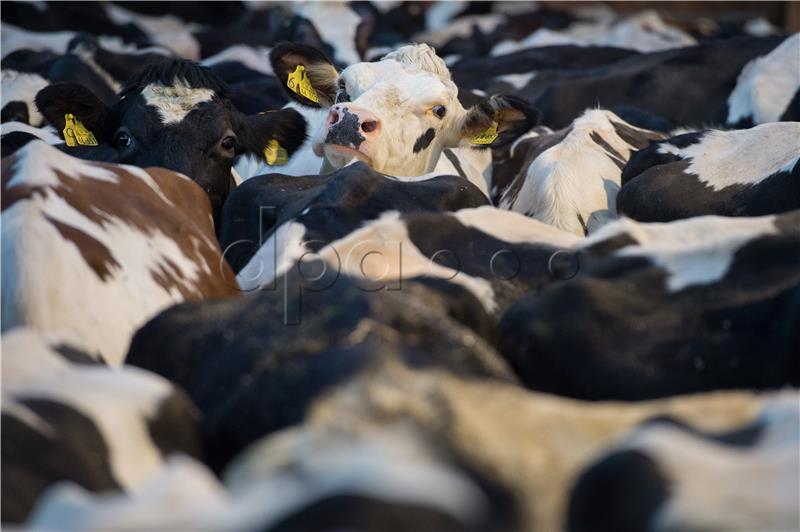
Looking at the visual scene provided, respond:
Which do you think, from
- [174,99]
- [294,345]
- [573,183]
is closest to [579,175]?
[573,183]

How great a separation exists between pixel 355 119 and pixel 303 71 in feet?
3.62

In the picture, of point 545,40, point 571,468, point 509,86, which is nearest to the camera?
point 571,468

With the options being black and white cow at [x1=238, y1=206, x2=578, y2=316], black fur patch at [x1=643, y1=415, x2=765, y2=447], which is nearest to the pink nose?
black and white cow at [x1=238, y1=206, x2=578, y2=316]

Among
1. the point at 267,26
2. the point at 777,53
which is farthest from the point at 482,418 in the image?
the point at 267,26

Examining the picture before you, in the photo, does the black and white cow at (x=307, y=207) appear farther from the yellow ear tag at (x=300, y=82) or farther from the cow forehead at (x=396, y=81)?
the yellow ear tag at (x=300, y=82)

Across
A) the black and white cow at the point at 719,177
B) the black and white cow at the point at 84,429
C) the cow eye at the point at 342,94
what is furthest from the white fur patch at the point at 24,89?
the black and white cow at the point at 84,429

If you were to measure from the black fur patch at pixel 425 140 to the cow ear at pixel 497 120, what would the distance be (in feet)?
1.01

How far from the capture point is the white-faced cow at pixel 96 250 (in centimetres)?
343

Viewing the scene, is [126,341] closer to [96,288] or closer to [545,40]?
[96,288]

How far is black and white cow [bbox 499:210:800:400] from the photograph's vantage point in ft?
10.1

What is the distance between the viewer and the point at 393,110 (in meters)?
6.04

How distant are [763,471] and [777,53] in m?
7.15

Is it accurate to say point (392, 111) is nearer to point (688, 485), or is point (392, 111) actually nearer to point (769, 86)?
point (769, 86)

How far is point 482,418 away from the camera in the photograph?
245cm
